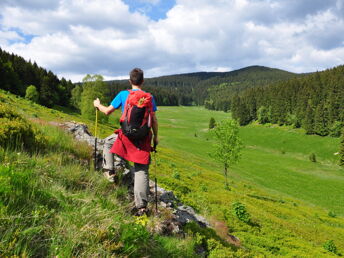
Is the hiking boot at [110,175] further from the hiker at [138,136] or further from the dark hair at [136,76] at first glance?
the dark hair at [136,76]

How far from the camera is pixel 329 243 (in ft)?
47.5

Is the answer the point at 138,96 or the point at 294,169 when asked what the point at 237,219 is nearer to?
the point at 138,96

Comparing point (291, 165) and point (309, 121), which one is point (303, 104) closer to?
point (309, 121)

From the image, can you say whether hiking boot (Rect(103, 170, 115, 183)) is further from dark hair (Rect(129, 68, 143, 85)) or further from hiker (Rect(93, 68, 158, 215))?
dark hair (Rect(129, 68, 143, 85))

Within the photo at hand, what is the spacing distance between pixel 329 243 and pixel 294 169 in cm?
4615

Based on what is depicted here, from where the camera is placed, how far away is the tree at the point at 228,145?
34162 millimetres

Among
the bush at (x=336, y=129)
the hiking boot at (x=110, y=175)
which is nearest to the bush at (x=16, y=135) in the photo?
the hiking boot at (x=110, y=175)

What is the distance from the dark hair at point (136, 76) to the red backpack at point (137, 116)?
42 cm

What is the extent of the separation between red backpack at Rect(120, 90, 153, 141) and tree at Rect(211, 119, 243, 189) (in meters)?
30.6

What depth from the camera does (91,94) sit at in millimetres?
60000

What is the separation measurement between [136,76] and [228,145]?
30.8m

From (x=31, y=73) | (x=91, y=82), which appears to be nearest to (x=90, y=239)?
(x=91, y=82)

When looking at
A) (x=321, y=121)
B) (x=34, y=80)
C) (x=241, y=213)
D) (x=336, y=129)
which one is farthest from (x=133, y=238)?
(x=321, y=121)

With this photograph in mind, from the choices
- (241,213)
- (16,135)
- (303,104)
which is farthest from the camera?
(303,104)
